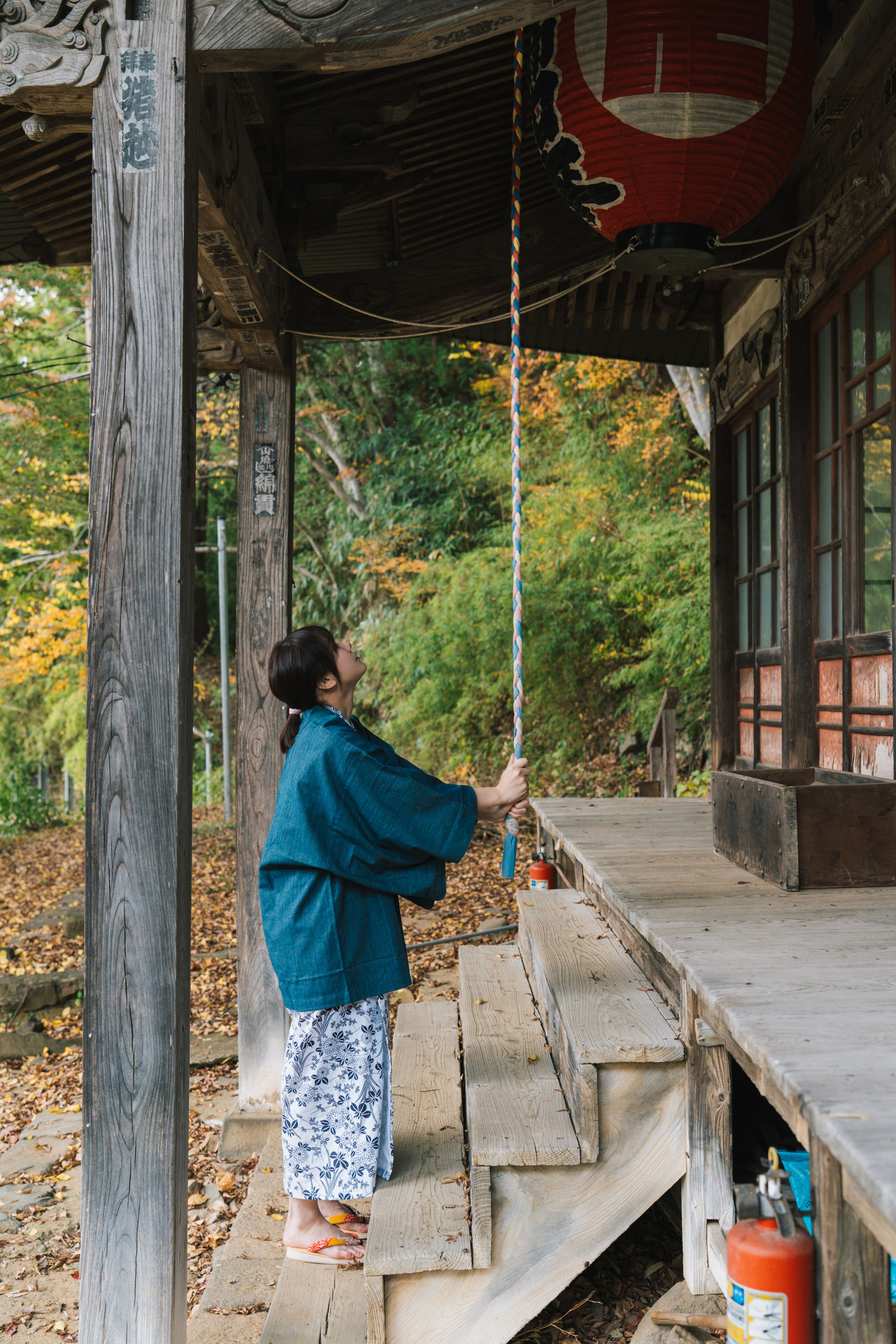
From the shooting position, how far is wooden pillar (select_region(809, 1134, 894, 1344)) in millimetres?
1609

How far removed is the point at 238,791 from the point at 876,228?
131 inches

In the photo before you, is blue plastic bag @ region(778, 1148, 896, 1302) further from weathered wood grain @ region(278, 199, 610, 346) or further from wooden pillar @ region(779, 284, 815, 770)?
weathered wood grain @ region(278, 199, 610, 346)

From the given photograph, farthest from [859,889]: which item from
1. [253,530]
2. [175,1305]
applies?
[253,530]

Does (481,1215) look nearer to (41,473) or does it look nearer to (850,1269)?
(850,1269)

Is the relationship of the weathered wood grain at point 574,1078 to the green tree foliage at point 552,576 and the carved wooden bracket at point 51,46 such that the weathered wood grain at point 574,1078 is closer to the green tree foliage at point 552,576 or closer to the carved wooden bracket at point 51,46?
the carved wooden bracket at point 51,46

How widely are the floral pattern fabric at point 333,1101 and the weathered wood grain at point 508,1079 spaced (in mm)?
276

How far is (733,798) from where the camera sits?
3.45 meters

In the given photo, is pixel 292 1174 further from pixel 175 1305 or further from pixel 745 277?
pixel 745 277

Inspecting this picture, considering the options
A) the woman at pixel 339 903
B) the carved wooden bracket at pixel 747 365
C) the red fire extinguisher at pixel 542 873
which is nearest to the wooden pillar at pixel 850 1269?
the woman at pixel 339 903

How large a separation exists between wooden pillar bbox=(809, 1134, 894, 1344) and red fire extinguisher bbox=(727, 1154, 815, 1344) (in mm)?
90

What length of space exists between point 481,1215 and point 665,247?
267 centimetres

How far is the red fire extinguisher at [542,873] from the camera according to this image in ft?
17.2

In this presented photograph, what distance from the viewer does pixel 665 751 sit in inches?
279

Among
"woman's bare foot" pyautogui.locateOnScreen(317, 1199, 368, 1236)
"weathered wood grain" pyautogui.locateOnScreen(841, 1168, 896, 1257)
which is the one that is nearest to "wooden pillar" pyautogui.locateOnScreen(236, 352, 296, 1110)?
"woman's bare foot" pyautogui.locateOnScreen(317, 1199, 368, 1236)
